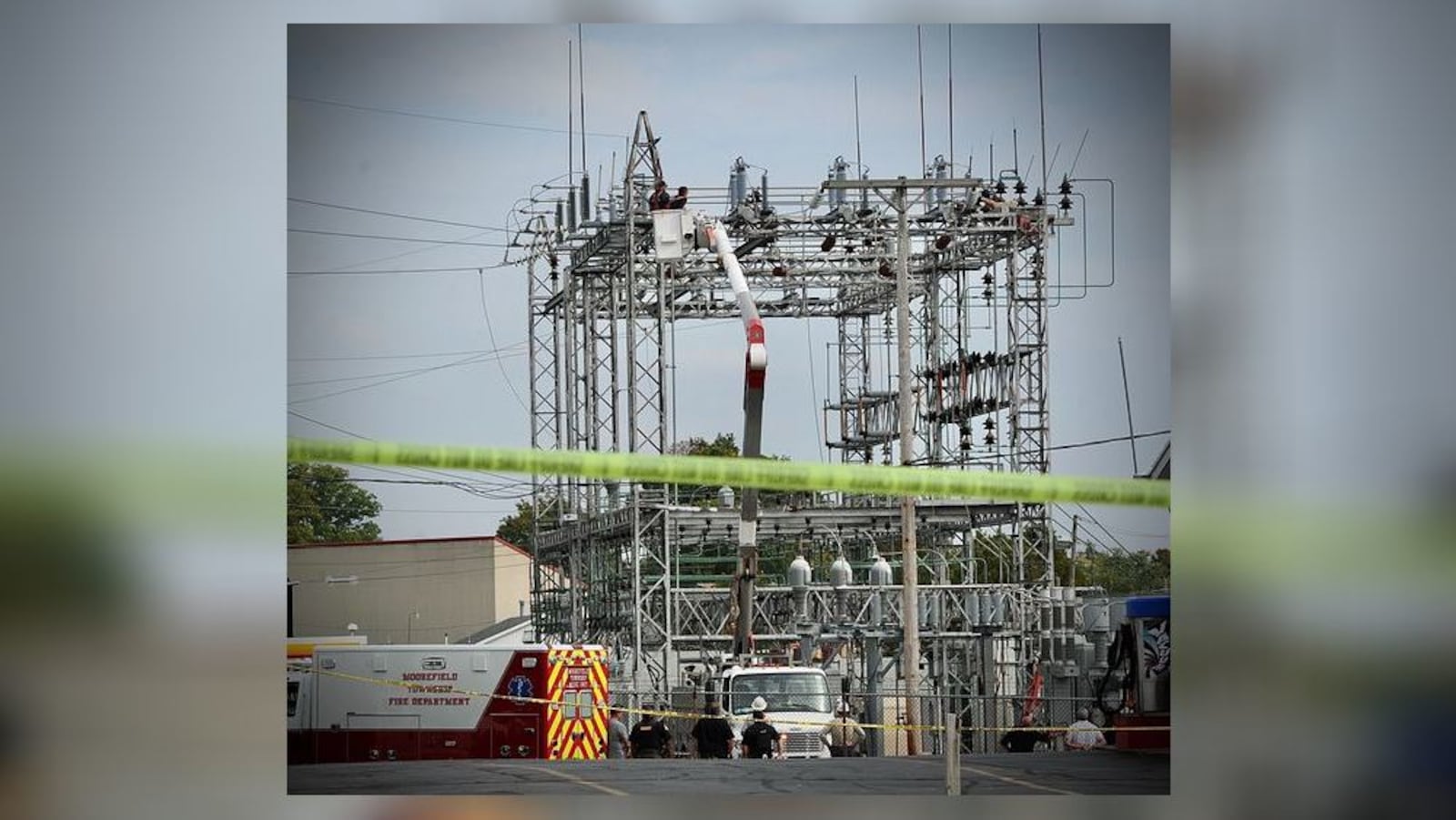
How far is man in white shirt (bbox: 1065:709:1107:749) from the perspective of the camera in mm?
14039

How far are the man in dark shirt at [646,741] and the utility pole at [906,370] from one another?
1892 mm

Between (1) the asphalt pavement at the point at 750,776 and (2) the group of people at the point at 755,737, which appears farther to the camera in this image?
(2) the group of people at the point at 755,737

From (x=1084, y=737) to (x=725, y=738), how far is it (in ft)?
8.60

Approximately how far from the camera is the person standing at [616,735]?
1692cm

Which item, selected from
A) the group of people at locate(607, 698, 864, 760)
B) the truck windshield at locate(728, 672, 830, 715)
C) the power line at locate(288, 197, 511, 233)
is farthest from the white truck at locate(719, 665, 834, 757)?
the power line at locate(288, 197, 511, 233)

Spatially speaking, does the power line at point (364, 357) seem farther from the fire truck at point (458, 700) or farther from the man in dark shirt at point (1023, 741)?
the man in dark shirt at point (1023, 741)

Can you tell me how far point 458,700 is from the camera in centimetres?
1642

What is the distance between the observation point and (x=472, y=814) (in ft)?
29.8

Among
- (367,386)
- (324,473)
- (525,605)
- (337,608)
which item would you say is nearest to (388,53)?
(367,386)

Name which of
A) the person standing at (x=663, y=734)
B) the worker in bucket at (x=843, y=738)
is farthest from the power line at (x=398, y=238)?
the worker in bucket at (x=843, y=738)

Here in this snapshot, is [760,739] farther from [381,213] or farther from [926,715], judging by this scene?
[381,213]

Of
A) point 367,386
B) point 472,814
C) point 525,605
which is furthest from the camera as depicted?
point 525,605
